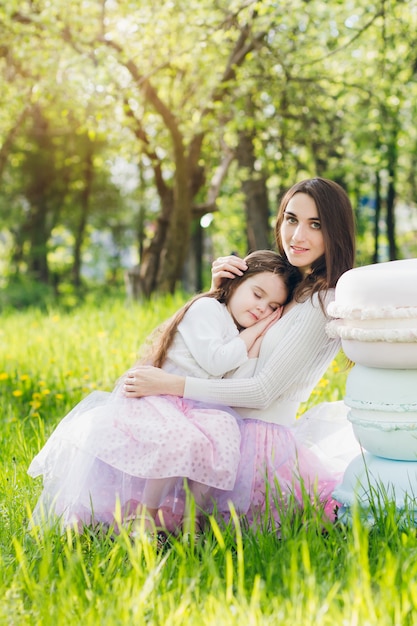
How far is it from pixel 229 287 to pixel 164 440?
0.76 m

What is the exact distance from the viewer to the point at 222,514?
8.75 feet

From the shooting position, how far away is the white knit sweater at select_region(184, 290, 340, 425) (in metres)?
2.71

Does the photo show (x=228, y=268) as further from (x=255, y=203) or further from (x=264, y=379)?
(x=255, y=203)

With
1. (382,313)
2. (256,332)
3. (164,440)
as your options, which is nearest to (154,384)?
(164,440)

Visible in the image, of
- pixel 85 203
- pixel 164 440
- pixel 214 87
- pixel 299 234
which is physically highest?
pixel 214 87

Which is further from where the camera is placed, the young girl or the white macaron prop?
the young girl

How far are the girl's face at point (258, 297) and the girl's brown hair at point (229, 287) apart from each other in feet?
0.10

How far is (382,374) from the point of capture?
2.41m

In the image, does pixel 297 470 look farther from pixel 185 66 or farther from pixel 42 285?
pixel 42 285

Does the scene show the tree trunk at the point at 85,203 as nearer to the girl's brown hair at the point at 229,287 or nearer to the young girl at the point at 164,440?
the girl's brown hair at the point at 229,287

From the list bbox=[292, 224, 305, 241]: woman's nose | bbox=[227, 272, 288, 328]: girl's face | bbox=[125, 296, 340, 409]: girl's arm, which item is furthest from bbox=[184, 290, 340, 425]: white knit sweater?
bbox=[292, 224, 305, 241]: woman's nose

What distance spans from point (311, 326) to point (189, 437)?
1.97 ft

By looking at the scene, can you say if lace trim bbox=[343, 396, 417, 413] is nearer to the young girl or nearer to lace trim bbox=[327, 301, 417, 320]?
lace trim bbox=[327, 301, 417, 320]

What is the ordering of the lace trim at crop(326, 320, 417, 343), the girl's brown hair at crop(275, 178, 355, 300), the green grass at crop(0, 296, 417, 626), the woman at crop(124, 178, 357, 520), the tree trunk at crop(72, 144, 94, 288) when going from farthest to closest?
the tree trunk at crop(72, 144, 94, 288) → the girl's brown hair at crop(275, 178, 355, 300) → the woman at crop(124, 178, 357, 520) → the lace trim at crop(326, 320, 417, 343) → the green grass at crop(0, 296, 417, 626)
